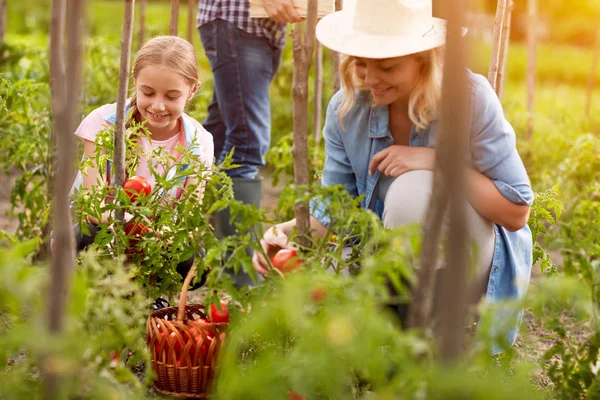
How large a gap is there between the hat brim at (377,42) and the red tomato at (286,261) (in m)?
0.49

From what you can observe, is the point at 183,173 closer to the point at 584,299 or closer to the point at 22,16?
the point at 584,299

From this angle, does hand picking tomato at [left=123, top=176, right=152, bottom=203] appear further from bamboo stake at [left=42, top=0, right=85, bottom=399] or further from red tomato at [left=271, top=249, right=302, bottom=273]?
bamboo stake at [left=42, top=0, right=85, bottom=399]

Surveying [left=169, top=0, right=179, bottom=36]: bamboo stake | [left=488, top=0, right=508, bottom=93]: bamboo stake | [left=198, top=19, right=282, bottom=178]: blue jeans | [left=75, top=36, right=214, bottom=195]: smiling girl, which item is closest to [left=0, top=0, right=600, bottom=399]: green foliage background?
[left=75, top=36, right=214, bottom=195]: smiling girl

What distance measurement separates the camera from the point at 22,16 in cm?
1030

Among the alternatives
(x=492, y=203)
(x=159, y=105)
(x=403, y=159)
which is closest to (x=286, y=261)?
(x=403, y=159)

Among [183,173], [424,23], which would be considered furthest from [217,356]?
[424,23]

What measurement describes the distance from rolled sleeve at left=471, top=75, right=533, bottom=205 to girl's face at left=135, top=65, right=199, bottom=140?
898 millimetres

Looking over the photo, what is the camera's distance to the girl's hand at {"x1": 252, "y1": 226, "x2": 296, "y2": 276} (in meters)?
1.72

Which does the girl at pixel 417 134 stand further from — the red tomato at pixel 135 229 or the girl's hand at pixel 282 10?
the girl's hand at pixel 282 10

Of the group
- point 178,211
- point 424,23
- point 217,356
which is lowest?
point 217,356

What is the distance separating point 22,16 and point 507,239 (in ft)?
31.5

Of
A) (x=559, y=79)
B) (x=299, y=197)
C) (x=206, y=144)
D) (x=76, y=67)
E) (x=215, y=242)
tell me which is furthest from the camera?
(x=559, y=79)

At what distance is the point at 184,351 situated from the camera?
1780 millimetres

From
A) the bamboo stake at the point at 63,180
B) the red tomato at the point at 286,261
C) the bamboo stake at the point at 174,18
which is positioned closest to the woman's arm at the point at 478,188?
the red tomato at the point at 286,261
